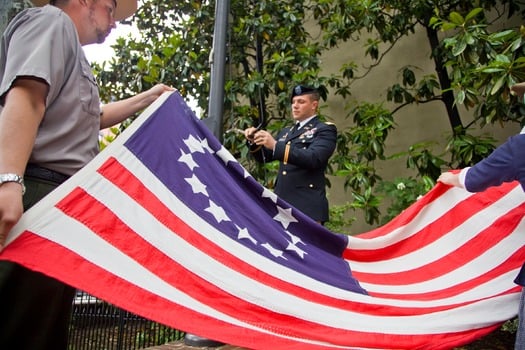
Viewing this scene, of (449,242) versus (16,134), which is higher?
(16,134)

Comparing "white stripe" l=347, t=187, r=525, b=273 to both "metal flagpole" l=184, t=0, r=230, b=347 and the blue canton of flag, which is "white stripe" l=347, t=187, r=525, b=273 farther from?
"metal flagpole" l=184, t=0, r=230, b=347

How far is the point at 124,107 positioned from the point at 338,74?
4.62 metres

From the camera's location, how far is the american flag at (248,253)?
131 centimetres

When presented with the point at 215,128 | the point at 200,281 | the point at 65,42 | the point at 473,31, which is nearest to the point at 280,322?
the point at 200,281

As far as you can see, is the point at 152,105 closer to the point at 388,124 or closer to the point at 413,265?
the point at 413,265

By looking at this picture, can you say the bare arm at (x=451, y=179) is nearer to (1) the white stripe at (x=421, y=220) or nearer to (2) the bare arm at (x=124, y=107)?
(1) the white stripe at (x=421, y=220)

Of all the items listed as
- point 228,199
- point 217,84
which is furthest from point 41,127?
point 217,84

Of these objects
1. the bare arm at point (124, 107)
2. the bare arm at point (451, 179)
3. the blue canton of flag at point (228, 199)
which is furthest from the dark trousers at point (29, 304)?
the bare arm at point (451, 179)

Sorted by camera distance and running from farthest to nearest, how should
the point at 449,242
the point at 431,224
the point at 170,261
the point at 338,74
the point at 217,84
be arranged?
the point at 338,74 < the point at 217,84 < the point at 431,224 < the point at 449,242 < the point at 170,261

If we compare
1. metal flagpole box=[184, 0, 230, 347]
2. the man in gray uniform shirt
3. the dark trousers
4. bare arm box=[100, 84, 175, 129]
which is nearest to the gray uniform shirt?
the man in gray uniform shirt

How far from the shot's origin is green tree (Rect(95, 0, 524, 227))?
4152 mm

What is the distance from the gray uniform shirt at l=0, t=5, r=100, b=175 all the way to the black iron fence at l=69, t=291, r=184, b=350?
8.69ft

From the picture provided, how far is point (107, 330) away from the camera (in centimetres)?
399

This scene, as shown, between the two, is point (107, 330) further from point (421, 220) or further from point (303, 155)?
point (421, 220)
